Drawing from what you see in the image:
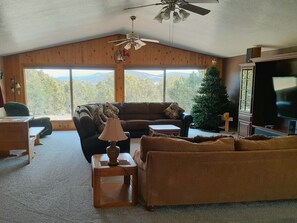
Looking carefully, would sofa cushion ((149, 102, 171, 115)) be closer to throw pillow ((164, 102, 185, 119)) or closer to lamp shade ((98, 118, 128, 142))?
throw pillow ((164, 102, 185, 119))

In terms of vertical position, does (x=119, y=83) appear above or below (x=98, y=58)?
below

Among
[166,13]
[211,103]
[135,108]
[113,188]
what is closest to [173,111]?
[135,108]

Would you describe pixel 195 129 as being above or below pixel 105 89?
below

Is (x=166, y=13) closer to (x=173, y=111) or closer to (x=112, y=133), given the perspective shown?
(x=112, y=133)

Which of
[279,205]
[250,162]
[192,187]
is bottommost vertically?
[279,205]

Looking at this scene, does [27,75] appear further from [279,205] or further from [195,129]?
[279,205]

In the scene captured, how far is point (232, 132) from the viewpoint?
24.5ft

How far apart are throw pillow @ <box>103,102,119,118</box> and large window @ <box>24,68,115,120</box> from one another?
1.55m

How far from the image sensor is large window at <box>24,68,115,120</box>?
25.1 feet

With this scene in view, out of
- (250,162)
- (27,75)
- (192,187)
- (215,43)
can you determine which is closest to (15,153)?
(27,75)

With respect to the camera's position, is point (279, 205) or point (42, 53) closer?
point (279, 205)

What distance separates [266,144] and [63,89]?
21.2 ft

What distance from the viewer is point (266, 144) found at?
2.93 m

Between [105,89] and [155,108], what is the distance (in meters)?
1.95
